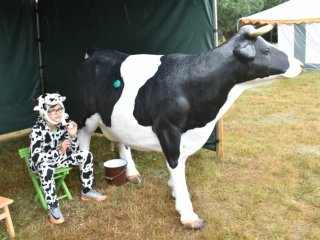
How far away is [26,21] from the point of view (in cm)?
612

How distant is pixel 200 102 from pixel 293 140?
3.15 metres

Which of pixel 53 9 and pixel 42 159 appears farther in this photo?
pixel 53 9

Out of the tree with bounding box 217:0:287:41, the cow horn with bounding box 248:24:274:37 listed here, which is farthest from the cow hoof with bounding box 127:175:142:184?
the tree with bounding box 217:0:287:41

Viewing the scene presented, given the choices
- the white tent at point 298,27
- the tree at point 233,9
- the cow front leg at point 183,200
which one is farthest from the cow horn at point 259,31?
the tree at point 233,9

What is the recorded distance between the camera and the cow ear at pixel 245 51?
9.49ft

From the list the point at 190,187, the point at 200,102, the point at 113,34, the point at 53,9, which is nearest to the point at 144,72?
the point at 200,102

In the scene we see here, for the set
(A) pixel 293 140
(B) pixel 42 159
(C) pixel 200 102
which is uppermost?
(C) pixel 200 102

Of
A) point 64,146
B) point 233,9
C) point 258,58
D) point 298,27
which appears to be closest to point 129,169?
point 64,146

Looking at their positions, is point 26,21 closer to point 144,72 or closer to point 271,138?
point 144,72

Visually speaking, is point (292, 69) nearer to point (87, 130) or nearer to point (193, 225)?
point (193, 225)

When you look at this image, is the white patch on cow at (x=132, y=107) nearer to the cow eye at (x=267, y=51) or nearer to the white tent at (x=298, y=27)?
the cow eye at (x=267, y=51)

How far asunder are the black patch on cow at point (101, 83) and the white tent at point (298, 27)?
767 centimetres

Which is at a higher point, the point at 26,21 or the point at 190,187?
the point at 26,21

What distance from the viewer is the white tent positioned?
10469 millimetres
